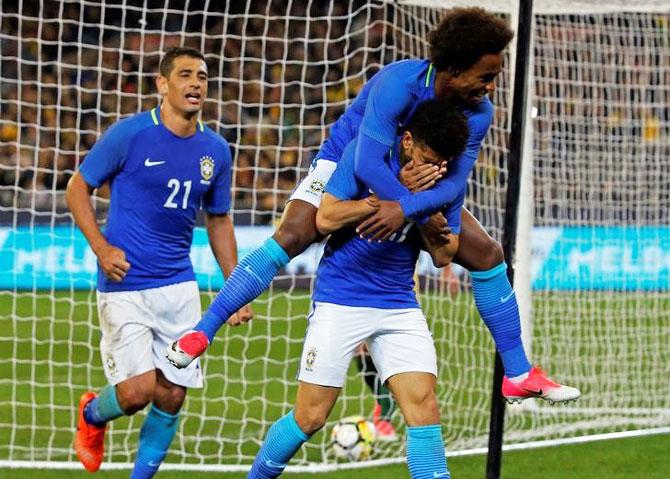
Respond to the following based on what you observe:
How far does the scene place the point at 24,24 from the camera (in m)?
14.6

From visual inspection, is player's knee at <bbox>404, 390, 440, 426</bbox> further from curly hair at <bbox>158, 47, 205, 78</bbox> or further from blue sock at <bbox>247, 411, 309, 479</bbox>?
curly hair at <bbox>158, 47, 205, 78</bbox>

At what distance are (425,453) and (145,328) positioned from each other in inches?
73.4

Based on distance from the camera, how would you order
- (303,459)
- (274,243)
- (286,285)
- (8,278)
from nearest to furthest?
1. (274,243)
2. (303,459)
3. (8,278)
4. (286,285)

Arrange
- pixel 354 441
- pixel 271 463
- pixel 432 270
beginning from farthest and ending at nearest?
pixel 432 270 → pixel 354 441 → pixel 271 463

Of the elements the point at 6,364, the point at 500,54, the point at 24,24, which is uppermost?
the point at 24,24

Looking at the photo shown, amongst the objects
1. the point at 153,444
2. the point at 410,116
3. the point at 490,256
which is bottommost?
the point at 153,444

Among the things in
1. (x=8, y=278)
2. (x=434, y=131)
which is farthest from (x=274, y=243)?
(x=8, y=278)

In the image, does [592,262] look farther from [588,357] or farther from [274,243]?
[274,243]

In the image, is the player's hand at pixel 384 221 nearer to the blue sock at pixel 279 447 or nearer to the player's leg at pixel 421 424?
the player's leg at pixel 421 424

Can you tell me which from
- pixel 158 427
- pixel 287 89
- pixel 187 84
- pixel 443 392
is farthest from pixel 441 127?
pixel 287 89

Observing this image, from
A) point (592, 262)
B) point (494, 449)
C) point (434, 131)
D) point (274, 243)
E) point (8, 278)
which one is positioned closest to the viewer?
point (434, 131)

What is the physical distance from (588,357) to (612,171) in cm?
168

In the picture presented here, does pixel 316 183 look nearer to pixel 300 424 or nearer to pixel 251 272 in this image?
pixel 251 272

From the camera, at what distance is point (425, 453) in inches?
191
